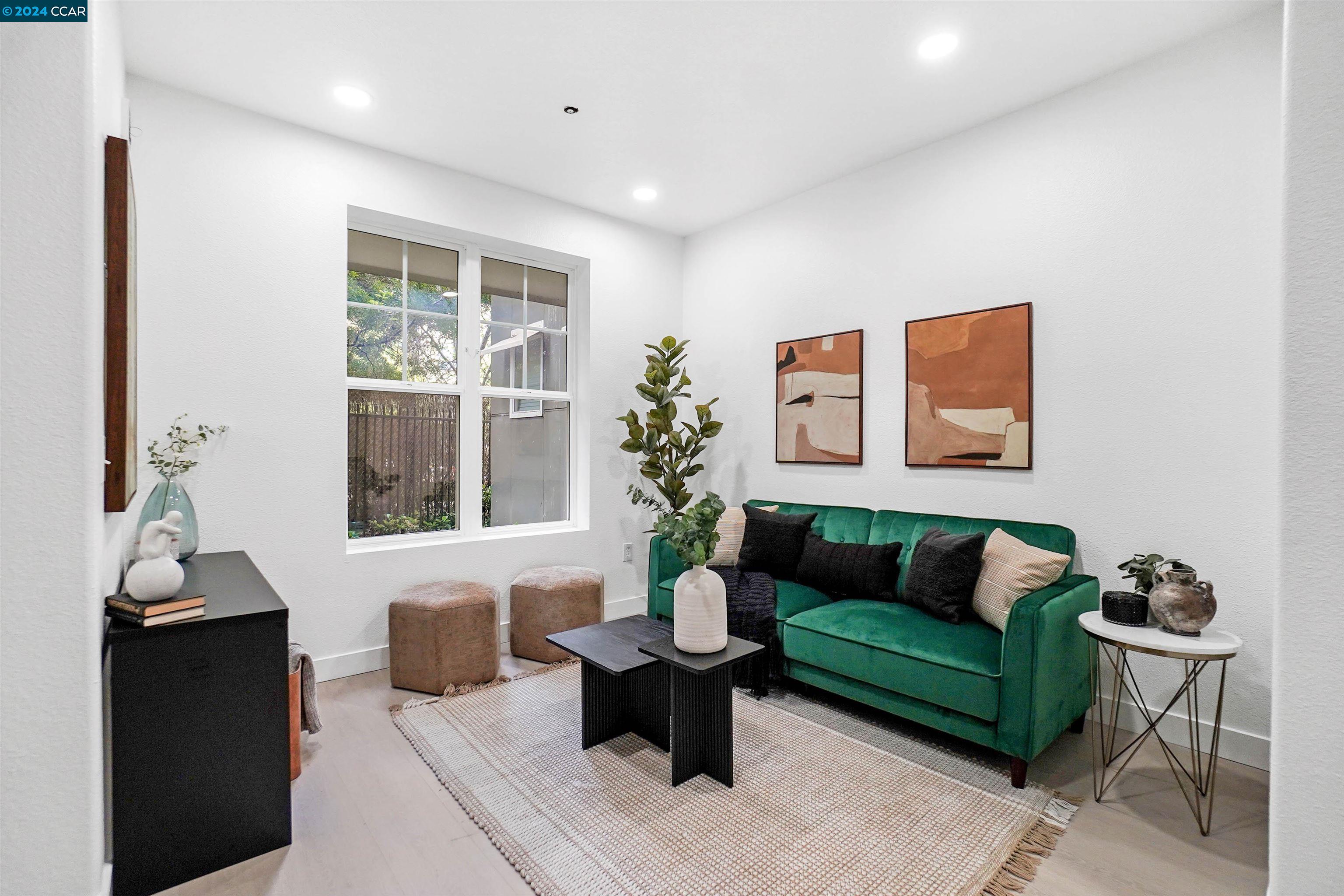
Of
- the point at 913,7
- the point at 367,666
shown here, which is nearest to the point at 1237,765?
the point at 913,7

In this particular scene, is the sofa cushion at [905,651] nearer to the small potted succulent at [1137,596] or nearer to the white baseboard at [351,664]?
the small potted succulent at [1137,596]

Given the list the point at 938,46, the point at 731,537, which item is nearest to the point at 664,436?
the point at 731,537

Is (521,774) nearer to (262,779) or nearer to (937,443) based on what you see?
(262,779)

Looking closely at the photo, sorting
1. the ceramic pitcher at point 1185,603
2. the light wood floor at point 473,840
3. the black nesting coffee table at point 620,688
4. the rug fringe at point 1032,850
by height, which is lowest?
the light wood floor at point 473,840

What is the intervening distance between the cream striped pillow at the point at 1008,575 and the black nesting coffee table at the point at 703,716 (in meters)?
1.02

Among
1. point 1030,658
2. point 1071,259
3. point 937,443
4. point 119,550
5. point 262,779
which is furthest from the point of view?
point 937,443

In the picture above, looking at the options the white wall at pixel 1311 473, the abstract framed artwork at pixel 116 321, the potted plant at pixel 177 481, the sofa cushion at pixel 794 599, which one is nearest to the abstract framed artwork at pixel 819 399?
the sofa cushion at pixel 794 599

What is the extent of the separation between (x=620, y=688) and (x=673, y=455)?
199cm

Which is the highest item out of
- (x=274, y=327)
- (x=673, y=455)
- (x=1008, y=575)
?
(x=274, y=327)

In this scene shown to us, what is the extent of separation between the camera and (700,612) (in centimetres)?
224

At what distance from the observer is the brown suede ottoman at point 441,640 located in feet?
10.1

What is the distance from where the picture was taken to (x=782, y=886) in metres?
1.74

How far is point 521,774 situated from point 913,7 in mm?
3181

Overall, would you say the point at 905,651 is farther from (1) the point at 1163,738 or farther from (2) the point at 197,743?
(2) the point at 197,743
